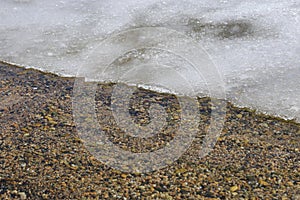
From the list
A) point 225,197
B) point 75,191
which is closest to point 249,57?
point 225,197

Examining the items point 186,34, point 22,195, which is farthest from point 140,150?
point 186,34

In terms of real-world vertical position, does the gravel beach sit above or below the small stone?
above

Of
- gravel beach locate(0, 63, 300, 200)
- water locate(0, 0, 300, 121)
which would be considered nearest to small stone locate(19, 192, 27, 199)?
gravel beach locate(0, 63, 300, 200)

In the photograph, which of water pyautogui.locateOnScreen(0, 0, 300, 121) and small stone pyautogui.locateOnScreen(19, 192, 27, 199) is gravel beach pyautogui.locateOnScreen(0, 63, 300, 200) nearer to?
small stone pyautogui.locateOnScreen(19, 192, 27, 199)

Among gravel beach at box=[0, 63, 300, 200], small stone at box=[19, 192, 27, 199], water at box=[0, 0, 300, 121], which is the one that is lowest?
small stone at box=[19, 192, 27, 199]

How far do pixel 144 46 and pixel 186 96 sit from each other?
0.62m

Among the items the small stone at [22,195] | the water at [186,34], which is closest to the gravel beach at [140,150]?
the small stone at [22,195]

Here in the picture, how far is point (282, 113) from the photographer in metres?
2.00

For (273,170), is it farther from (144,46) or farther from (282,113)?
(144,46)

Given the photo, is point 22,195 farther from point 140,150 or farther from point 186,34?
point 186,34

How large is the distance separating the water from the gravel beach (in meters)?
0.21

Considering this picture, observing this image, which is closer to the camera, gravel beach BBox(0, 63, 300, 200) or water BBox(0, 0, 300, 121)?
gravel beach BBox(0, 63, 300, 200)

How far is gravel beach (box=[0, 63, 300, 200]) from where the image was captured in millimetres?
1557

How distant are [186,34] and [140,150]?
1209 mm
